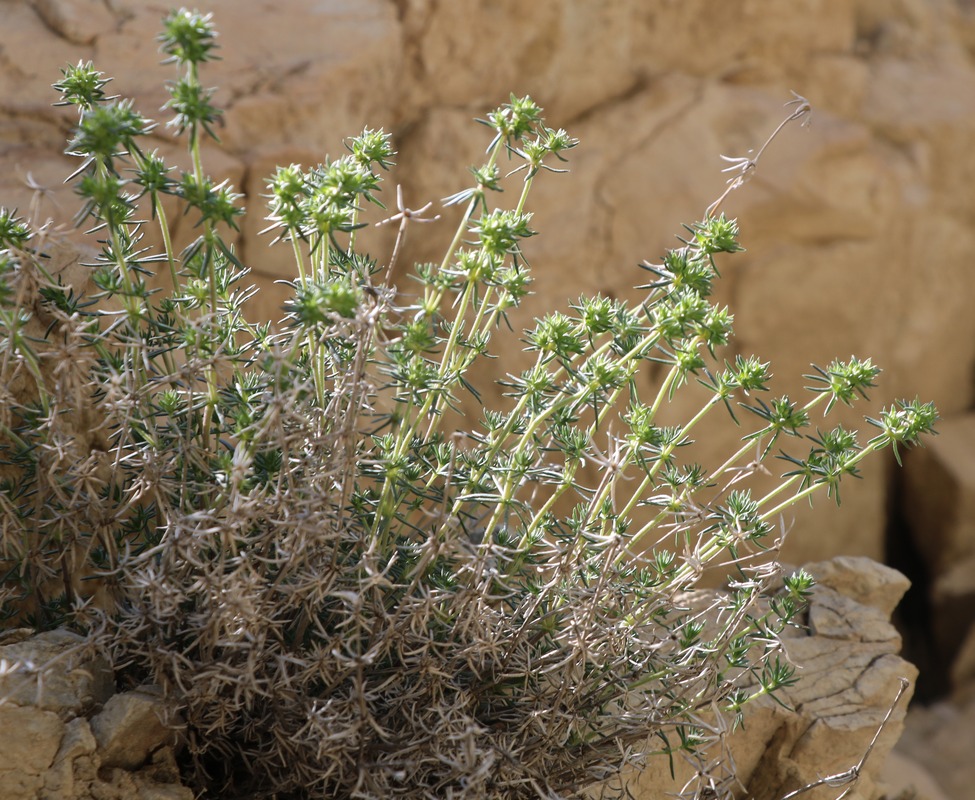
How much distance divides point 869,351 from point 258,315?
2.36 meters

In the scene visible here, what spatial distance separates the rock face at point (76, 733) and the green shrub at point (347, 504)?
0.04 metres

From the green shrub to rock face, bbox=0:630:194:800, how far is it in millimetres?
45

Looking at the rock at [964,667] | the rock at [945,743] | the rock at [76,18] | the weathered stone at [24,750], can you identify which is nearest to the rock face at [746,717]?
the weathered stone at [24,750]

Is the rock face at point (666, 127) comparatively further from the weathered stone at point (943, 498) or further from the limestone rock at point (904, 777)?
the limestone rock at point (904, 777)

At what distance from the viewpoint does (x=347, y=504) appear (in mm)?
1473

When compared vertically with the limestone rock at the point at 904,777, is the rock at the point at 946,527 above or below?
below

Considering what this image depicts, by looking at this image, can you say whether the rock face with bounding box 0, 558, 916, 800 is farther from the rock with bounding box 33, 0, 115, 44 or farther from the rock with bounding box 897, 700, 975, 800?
the rock with bounding box 897, 700, 975, 800

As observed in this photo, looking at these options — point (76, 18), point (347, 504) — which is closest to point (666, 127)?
point (76, 18)

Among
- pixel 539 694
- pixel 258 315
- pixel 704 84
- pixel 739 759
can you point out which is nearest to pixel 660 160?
pixel 704 84

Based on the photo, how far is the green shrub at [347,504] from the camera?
1.31m

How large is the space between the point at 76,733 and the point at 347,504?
0.44 metres

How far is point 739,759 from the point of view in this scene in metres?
1.89

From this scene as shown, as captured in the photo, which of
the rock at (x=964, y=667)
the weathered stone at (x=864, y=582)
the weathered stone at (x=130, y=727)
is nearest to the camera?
the weathered stone at (x=130, y=727)

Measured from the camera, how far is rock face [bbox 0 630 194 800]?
1376 millimetres
